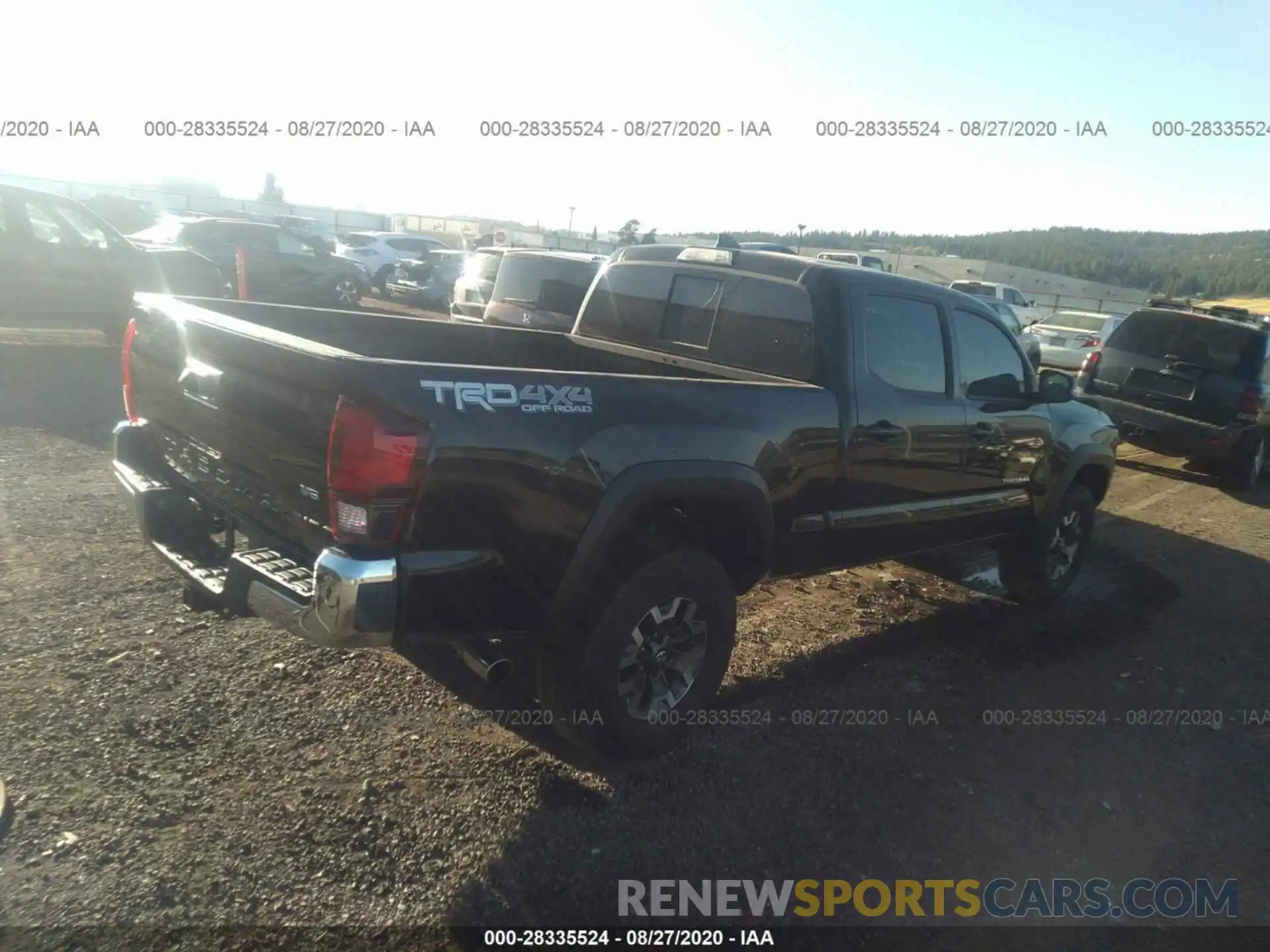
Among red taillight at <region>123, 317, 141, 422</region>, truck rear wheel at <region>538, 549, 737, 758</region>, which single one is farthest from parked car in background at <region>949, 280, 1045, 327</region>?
red taillight at <region>123, 317, 141, 422</region>

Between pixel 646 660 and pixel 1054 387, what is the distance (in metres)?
3.18

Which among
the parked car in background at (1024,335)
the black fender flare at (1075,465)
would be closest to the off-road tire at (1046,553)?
the black fender flare at (1075,465)

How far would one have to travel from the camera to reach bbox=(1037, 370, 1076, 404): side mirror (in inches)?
203

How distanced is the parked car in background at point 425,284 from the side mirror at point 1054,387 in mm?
16988

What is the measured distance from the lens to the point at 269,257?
16.5 metres

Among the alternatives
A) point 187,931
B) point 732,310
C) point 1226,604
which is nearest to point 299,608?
point 187,931

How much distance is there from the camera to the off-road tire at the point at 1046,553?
18.6 ft

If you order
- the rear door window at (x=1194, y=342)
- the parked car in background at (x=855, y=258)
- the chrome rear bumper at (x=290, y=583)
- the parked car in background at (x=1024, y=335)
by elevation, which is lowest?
the parked car in background at (x=1024, y=335)

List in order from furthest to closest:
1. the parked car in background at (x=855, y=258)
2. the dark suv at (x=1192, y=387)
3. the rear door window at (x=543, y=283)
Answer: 1. the parked car in background at (x=855, y=258)
2. the rear door window at (x=543, y=283)
3. the dark suv at (x=1192, y=387)

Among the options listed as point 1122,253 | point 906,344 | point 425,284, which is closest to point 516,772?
point 906,344

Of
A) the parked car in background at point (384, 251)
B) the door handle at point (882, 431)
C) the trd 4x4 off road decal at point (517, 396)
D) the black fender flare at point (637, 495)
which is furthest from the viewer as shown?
the parked car in background at point (384, 251)

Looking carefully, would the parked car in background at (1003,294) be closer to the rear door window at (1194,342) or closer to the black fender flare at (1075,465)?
the rear door window at (1194,342)

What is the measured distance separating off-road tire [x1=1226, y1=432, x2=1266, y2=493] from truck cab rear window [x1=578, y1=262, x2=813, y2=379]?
25.7ft

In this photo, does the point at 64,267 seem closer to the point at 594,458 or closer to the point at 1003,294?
the point at 594,458
